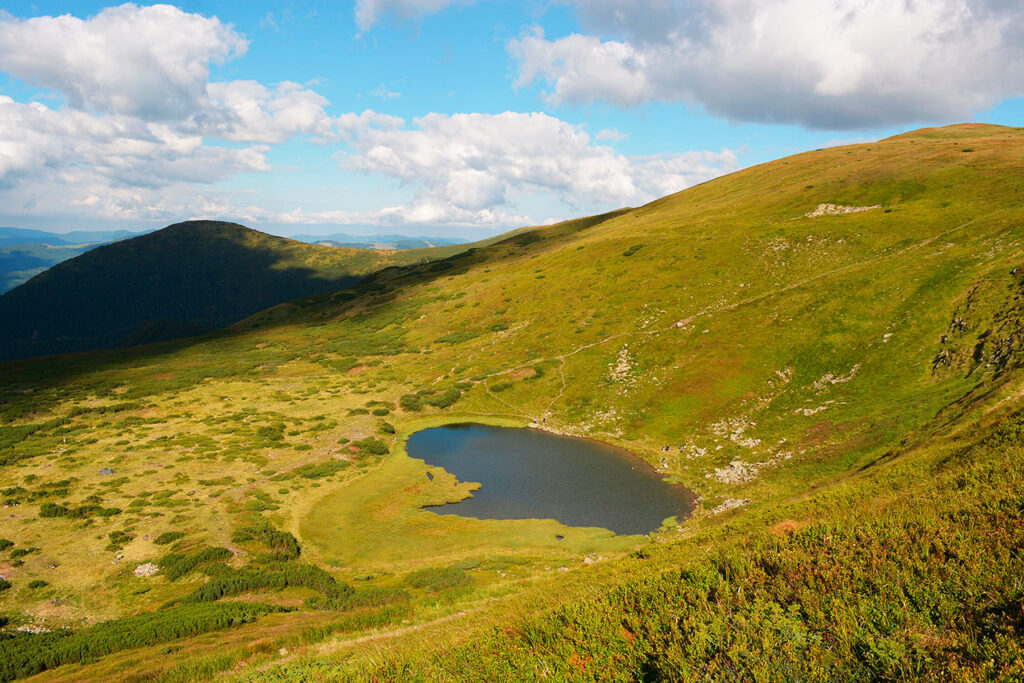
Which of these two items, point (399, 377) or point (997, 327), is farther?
point (399, 377)

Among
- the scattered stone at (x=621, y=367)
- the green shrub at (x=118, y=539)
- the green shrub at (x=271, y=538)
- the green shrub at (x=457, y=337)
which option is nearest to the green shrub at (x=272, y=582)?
the green shrub at (x=271, y=538)

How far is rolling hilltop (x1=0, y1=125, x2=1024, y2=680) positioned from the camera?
481 inches

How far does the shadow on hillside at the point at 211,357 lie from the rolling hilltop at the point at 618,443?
162cm

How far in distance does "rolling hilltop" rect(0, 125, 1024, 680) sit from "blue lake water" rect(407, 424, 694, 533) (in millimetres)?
2177

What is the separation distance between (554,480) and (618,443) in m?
11.7

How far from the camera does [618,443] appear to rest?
185 feet

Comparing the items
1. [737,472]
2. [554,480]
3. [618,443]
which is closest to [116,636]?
[554,480]

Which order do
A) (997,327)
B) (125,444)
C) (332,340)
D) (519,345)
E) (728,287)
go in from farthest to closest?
(332,340) < (519,345) < (728,287) < (125,444) < (997,327)

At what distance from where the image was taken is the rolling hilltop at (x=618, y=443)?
12.2 metres

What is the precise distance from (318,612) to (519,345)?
62.7 m

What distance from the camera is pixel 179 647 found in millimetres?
Result: 22719

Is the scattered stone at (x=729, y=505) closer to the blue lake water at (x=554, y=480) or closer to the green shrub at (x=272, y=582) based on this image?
the blue lake water at (x=554, y=480)

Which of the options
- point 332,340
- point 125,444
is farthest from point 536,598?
point 332,340

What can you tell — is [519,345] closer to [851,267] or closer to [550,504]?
[550,504]
